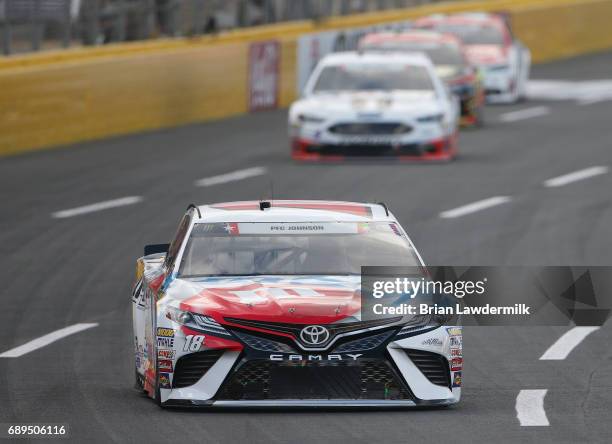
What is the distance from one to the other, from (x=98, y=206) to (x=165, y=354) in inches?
463

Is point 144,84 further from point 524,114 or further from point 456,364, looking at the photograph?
point 456,364

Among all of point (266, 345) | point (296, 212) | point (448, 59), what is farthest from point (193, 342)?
point (448, 59)

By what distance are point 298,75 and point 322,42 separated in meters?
1.71

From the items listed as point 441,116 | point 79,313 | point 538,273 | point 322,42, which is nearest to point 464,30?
point 322,42

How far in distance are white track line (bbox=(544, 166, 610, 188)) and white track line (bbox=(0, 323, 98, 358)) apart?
11.1 m

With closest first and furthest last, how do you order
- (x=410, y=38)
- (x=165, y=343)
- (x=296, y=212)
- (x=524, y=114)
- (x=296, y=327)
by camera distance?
1. (x=296, y=327)
2. (x=165, y=343)
3. (x=296, y=212)
4. (x=410, y=38)
5. (x=524, y=114)

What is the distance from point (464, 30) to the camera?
1519 inches

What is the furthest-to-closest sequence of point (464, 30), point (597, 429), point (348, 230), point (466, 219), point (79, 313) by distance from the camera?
1. point (464, 30)
2. point (466, 219)
3. point (79, 313)
4. point (348, 230)
5. point (597, 429)

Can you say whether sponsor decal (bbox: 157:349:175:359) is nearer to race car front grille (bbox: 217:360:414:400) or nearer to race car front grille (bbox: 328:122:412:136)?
race car front grille (bbox: 217:360:414:400)

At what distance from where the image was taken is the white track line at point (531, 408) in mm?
10492

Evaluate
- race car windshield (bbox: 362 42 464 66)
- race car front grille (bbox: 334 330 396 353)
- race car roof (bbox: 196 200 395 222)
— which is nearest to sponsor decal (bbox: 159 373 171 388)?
race car front grille (bbox: 334 330 396 353)

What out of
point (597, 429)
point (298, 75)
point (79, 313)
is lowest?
point (298, 75)

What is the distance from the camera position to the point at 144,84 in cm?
3042

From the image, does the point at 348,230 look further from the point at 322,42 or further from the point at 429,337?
the point at 322,42
